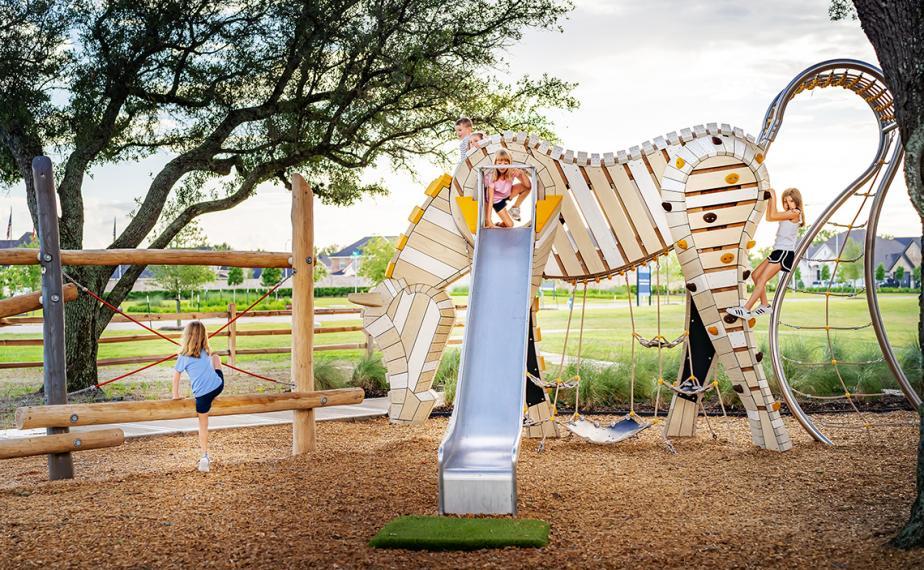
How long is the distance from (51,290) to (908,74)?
6.40 meters

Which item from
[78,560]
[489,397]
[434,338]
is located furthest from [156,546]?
[434,338]

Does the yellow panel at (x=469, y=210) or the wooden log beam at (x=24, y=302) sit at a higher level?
the yellow panel at (x=469, y=210)

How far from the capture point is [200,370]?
6988 mm

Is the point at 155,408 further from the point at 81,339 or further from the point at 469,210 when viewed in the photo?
the point at 81,339

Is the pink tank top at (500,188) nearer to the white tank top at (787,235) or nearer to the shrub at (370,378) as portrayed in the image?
the white tank top at (787,235)

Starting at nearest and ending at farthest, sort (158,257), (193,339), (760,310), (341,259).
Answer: (193,339)
(760,310)
(158,257)
(341,259)

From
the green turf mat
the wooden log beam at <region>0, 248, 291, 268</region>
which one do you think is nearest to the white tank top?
the green turf mat

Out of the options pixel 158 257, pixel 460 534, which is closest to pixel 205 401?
pixel 158 257

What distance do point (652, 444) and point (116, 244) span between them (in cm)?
902

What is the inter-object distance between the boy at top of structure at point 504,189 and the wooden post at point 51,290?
3547mm

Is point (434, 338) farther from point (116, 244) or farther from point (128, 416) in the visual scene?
point (116, 244)

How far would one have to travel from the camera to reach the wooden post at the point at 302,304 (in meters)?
7.67

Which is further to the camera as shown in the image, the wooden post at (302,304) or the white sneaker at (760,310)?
the wooden post at (302,304)

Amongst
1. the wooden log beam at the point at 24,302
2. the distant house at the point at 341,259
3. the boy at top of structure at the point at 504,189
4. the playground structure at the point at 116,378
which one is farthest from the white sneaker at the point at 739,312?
the distant house at the point at 341,259
